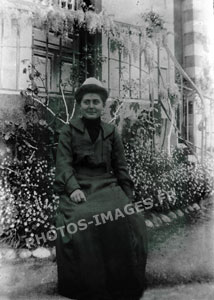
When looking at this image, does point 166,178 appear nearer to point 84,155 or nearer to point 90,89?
point 84,155

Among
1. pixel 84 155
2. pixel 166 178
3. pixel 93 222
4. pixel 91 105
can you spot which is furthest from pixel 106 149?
pixel 166 178

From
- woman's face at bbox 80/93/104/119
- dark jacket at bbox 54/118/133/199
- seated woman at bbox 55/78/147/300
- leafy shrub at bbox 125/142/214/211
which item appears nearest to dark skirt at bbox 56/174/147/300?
seated woman at bbox 55/78/147/300

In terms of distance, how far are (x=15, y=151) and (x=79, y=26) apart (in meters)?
1.21

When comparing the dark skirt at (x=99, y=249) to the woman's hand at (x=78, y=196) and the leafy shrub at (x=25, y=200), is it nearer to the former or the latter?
the woman's hand at (x=78, y=196)

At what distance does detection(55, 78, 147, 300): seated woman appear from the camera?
171 cm

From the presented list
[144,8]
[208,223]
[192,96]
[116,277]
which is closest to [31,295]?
[116,277]

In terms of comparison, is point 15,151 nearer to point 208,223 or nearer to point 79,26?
point 79,26

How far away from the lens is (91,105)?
1.89 m

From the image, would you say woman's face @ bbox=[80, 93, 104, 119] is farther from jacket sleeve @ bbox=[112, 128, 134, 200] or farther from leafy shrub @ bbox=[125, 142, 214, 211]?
leafy shrub @ bbox=[125, 142, 214, 211]

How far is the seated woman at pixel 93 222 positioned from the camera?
1705 mm

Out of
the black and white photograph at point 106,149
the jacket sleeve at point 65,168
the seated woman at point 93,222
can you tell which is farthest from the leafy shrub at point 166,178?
the jacket sleeve at point 65,168

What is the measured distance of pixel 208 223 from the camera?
2.64 meters

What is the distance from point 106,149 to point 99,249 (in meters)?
0.62

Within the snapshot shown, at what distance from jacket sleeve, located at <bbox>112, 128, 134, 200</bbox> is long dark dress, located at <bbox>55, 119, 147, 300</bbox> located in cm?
8
